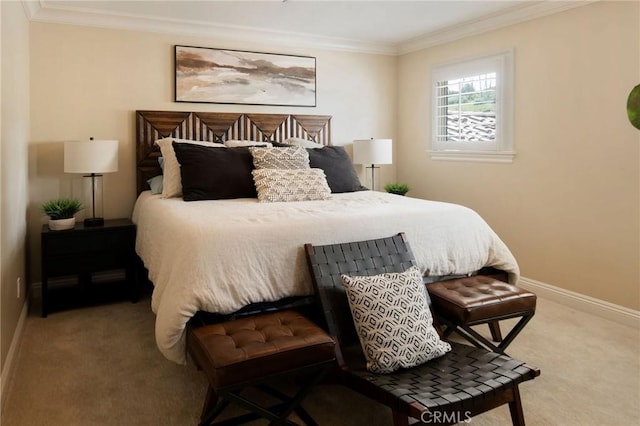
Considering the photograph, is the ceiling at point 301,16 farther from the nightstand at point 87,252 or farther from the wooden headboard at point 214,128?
the nightstand at point 87,252

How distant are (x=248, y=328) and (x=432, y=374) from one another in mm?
816

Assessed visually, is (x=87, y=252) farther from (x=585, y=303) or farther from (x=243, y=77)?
(x=585, y=303)

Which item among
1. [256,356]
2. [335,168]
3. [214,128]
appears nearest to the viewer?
[256,356]

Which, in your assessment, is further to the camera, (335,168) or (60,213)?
(335,168)

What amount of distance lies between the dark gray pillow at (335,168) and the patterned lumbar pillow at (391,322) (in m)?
1.71

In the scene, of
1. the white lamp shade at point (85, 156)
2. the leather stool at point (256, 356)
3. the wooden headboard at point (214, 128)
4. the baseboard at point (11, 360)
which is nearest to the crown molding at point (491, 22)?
the wooden headboard at point (214, 128)

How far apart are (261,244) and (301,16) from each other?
2.59m

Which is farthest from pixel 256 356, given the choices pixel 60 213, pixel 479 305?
pixel 60 213

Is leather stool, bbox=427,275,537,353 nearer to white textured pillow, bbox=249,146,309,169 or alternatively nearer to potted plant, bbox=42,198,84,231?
white textured pillow, bbox=249,146,309,169

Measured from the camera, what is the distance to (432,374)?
2000 mm

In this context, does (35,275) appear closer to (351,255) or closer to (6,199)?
(6,199)

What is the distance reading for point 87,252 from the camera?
3.56m

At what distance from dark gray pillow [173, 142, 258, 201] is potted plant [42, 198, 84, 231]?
0.91 metres

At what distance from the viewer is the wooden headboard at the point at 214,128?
13.6 ft
